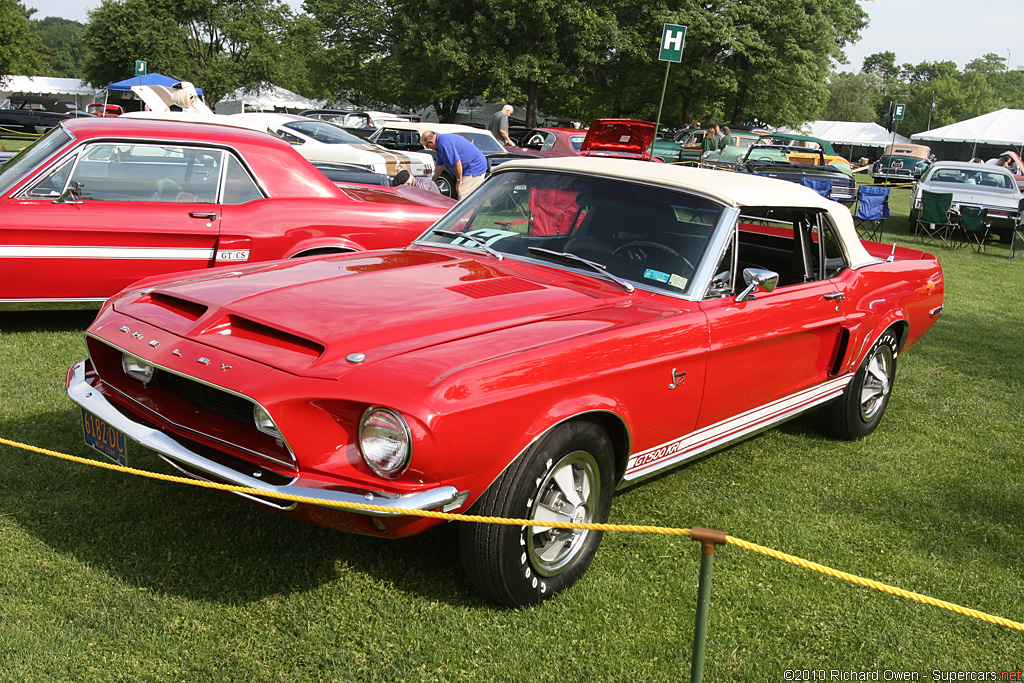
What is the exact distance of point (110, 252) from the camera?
5777 mm

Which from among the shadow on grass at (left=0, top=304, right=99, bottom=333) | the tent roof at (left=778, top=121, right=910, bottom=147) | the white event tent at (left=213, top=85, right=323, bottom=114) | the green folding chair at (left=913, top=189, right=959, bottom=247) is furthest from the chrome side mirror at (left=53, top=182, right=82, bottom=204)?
the tent roof at (left=778, top=121, right=910, bottom=147)

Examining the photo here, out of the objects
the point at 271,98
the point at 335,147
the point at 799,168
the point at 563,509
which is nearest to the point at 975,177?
the point at 799,168

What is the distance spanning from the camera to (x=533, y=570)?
9.95 ft

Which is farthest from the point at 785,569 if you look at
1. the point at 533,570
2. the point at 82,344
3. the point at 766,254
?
the point at 82,344

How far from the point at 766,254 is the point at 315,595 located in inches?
138

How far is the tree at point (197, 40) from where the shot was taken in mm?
52656

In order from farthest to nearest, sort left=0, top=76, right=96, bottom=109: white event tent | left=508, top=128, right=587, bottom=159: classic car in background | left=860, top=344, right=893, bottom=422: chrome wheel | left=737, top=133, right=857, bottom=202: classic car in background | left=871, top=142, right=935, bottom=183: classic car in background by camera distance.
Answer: left=0, top=76, right=96, bottom=109: white event tent < left=871, top=142, right=935, bottom=183: classic car in background < left=508, top=128, right=587, bottom=159: classic car in background < left=737, top=133, right=857, bottom=202: classic car in background < left=860, top=344, right=893, bottom=422: chrome wheel

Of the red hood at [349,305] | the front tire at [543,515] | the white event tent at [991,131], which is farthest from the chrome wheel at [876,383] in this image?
the white event tent at [991,131]

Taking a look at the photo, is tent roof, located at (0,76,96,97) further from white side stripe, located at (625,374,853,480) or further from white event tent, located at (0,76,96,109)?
white side stripe, located at (625,374,853,480)

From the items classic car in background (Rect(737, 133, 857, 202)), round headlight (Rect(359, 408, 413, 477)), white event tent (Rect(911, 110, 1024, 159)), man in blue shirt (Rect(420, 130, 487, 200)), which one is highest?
white event tent (Rect(911, 110, 1024, 159))

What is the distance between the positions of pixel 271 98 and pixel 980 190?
44.0 metres

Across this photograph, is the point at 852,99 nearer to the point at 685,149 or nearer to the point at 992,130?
the point at 992,130

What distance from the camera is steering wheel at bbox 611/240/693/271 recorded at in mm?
3846

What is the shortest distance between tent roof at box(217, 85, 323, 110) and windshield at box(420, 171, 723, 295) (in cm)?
4584
